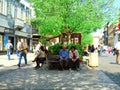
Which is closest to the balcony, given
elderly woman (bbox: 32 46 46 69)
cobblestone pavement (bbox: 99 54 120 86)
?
cobblestone pavement (bbox: 99 54 120 86)

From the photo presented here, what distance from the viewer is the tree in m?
33.0

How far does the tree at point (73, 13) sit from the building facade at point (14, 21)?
28.5ft

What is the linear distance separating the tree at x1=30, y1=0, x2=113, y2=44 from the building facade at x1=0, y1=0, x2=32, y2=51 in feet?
28.5

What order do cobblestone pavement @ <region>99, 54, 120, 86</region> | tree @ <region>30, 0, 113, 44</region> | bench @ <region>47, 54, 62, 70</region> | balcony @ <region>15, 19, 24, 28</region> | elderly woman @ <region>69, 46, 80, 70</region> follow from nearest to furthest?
cobblestone pavement @ <region>99, 54, 120, 86</region>, elderly woman @ <region>69, 46, 80, 70</region>, bench @ <region>47, 54, 62, 70</region>, tree @ <region>30, 0, 113, 44</region>, balcony @ <region>15, 19, 24, 28</region>

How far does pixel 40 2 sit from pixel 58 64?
15.4 metres

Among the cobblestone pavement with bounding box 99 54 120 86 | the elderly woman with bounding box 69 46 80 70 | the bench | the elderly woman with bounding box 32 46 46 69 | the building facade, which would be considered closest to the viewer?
the cobblestone pavement with bounding box 99 54 120 86

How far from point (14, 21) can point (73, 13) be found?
17.3 m

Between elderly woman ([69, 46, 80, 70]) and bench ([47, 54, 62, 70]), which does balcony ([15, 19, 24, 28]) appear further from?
elderly woman ([69, 46, 80, 70])

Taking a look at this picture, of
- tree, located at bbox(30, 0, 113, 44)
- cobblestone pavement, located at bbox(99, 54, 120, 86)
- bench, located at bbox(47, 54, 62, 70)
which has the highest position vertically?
tree, located at bbox(30, 0, 113, 44)

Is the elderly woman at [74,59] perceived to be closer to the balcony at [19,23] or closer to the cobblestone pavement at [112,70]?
the cobblestone pavement at [112,70]

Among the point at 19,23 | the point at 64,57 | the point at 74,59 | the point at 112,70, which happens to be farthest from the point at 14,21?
the point at 74,59

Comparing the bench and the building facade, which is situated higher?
the building facade

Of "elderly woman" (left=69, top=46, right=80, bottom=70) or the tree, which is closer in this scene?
"elderly woman" (left=69, top=46, right=80, bottom=70)

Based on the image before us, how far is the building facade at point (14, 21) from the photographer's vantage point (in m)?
43.4
